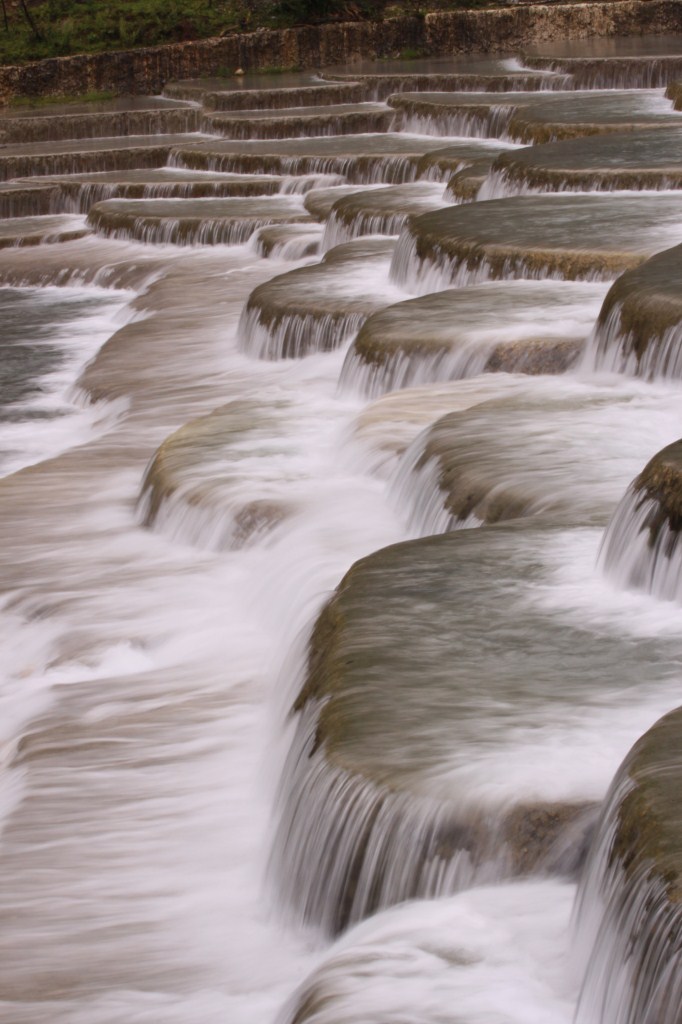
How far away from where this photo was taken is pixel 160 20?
29578 mm

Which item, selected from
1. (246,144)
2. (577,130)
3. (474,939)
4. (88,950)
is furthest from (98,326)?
(474,939)

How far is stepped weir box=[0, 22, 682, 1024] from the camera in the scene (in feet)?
13.7

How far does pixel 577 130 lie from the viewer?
15.5 metres

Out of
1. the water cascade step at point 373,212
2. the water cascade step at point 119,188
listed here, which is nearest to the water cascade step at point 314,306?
the water cascade step at point 373,212

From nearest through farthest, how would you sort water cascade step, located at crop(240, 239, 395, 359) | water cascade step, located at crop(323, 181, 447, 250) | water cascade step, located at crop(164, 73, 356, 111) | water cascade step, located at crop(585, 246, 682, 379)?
water cascade step, located at crop(585, 246, 682, 379)
water cascade step, located at crop(240, 239, 395, 359)
water cascade step, located at crop(323, 181, 447, 250)
water cascade step, located at crop(164, 73, 356, 111)

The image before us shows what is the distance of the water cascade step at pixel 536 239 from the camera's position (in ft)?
34.0

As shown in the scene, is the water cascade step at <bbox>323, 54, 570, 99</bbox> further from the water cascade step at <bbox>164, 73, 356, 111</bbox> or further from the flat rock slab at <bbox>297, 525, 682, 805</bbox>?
the flat rock slab at <bbox>297, 525, 682, 805</bbox>

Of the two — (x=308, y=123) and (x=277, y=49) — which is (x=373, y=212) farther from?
(x=277, y=49)

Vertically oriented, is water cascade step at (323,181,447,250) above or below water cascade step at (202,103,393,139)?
below

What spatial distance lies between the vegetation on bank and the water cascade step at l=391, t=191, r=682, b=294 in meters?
17.6

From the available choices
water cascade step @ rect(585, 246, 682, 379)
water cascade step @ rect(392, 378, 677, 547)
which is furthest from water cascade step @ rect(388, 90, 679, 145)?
water cascade step @ rect(392, 378, 677, 547)

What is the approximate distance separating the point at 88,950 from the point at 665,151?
998 cm

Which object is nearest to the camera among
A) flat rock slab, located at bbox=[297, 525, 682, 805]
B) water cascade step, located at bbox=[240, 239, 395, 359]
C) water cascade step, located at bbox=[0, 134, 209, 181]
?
flat rock slab, located at bbox=[297, 525, 682, 805]

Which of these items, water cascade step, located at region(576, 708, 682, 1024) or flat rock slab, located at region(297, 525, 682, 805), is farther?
flat rock slab, located at region(297, 525, 682, 805)
